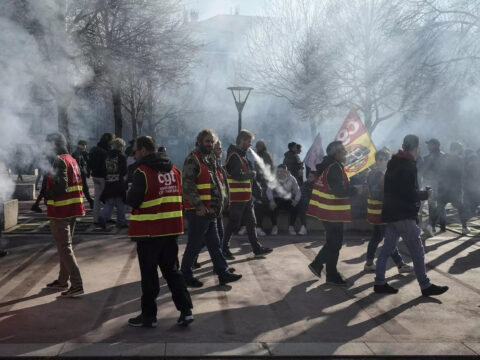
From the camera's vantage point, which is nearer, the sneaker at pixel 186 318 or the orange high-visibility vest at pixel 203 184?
the sneaker at pixel 186 318

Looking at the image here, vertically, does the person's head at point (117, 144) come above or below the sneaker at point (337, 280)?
above

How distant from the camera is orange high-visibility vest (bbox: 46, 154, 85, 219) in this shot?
5680mm

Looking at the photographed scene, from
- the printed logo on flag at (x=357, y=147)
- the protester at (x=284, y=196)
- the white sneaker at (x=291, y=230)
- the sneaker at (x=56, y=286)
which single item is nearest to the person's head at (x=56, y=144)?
the sneaker at (x=56, y=286)

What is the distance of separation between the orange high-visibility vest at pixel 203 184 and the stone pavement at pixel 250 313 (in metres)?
0.96

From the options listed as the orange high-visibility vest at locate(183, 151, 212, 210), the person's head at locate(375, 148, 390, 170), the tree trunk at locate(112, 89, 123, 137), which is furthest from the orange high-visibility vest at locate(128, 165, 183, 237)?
the tree trunk at locate(112, 89, 123, 137)

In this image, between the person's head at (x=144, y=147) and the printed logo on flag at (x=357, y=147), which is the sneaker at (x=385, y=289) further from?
the printed logo on flag at (x=357, y=147)

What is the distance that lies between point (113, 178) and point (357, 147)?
4.13 m

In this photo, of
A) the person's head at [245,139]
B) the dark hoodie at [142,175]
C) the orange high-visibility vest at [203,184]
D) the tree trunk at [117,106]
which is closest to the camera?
the dark hoodie at [142,175]

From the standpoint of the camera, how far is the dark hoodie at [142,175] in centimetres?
467

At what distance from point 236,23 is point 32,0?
158 ft

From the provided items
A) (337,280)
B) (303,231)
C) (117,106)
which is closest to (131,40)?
(117,106)

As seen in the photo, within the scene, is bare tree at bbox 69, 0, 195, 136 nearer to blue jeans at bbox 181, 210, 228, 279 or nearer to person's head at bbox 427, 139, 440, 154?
person's head at bbox 427, 139, 440, 154

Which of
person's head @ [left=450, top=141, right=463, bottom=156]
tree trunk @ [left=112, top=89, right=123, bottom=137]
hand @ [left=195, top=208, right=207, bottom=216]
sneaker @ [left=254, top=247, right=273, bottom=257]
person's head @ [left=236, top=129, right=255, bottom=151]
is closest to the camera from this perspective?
hand @ [left=195, top=208, right=207, bottom=216]

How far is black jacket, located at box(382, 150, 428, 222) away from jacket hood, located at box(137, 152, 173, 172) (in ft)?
8.08
